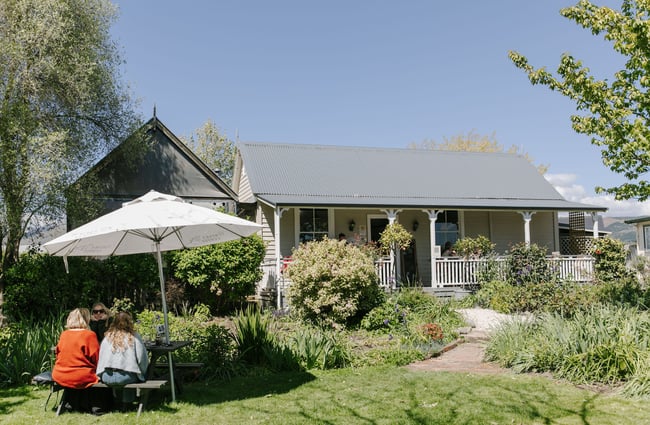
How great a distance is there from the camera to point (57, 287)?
11219mm

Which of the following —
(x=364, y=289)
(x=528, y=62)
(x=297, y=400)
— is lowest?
(x=297, y=400)

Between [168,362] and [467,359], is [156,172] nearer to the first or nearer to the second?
[168,362]

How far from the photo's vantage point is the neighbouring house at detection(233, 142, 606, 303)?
54.2 feet

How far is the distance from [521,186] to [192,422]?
57.6 feet

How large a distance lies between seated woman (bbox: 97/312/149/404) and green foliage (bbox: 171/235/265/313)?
21.9 feet

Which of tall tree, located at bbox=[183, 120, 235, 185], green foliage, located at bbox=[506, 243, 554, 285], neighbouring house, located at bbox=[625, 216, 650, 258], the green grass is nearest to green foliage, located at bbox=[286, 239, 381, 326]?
the green grass

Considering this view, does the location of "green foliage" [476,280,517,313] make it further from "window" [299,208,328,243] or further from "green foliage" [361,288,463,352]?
"window" [299,208,328,243]

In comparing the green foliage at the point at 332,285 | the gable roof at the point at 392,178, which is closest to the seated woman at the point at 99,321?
the green foliage at the point at 332,285

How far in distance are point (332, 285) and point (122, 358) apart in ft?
19.2

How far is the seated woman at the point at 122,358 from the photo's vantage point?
5762 mm

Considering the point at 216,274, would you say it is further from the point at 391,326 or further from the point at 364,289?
the point at 391,326

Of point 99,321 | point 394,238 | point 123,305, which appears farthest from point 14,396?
point 394,238

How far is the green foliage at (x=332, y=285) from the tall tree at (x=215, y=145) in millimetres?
33372

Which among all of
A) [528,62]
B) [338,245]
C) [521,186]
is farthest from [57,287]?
[521,186]
